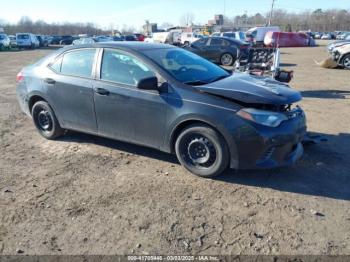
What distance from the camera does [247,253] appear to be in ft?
9.91

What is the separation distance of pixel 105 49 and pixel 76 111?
3.41ft

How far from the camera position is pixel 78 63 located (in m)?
5.31

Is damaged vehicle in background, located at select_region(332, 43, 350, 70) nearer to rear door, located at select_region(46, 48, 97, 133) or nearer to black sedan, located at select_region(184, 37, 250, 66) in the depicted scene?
black sedan, located at select_region(184, 37, 250, 66)

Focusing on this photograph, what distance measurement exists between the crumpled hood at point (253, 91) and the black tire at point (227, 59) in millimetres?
13906

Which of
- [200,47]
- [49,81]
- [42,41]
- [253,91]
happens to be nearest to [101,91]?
[49,81]

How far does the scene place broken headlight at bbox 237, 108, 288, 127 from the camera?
3998mm

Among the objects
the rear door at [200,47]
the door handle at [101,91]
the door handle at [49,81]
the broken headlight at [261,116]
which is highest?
the door handle at [49,81]

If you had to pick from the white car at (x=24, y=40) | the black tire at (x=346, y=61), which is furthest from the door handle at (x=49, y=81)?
the white car at (x=24, y=40)

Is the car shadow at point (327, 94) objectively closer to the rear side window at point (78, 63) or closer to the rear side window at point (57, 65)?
the rear side window at point (78, 63)

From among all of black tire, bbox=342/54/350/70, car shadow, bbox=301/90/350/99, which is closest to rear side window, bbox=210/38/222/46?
black tire, bbox=342/54/350/70

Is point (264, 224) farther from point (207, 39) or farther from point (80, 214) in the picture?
point (207, 39)

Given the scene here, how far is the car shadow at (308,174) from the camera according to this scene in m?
4.14

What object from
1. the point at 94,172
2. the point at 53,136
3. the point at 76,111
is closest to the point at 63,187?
the point at 94,172

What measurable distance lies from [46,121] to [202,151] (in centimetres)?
300
